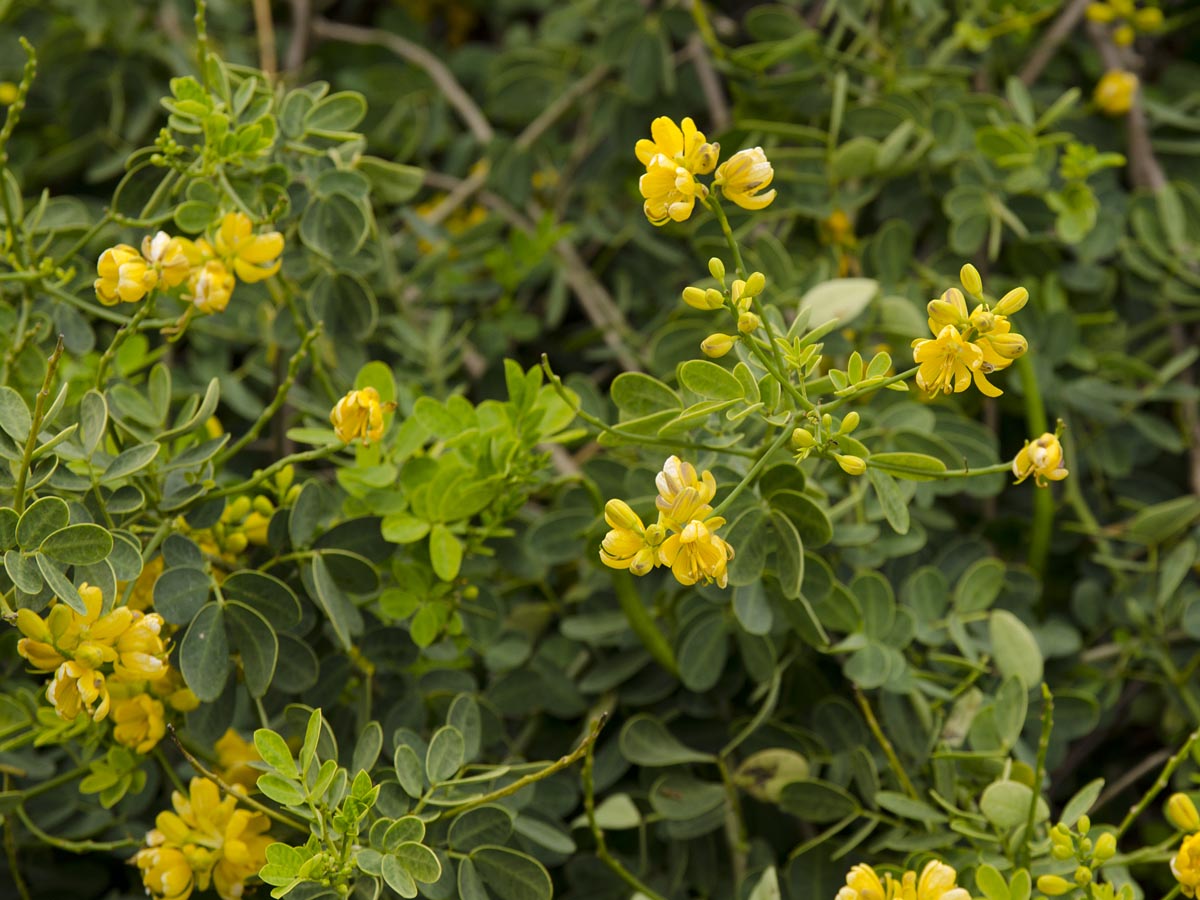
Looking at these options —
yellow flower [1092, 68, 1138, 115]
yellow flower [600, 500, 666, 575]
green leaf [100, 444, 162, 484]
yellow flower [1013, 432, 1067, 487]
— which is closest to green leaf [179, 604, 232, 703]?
green leaf [100, 444, 162, 484]

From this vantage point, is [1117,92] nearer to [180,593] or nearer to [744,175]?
[744,175]

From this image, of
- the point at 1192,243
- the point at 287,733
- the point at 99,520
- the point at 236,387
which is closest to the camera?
the point at 99,520

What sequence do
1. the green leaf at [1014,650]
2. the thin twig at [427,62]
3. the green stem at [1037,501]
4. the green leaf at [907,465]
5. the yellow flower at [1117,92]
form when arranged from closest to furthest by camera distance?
the green leaf at [907,465], the green leaf at [1014,650], the green stem at [1037,501], the yellow flower at [1117,92], the thin twig at [427,62]

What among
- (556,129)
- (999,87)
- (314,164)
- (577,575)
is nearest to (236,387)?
(314,164)

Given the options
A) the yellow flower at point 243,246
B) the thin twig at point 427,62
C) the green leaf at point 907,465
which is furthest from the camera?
the thin twig at point 427,62

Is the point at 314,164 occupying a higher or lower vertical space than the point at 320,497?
higher

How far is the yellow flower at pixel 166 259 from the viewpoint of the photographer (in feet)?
2.83

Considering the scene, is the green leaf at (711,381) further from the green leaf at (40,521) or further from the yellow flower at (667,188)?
the green leaf at (40,521)

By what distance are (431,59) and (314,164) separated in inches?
24.7

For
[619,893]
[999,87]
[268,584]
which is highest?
[999,87]

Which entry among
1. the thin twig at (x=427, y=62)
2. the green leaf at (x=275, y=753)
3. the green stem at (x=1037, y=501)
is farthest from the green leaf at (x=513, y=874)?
the thin twig at (x=427, y=62)

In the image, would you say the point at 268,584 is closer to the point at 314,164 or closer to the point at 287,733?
the point at 287,733

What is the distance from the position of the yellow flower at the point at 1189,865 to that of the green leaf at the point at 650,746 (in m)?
0.38

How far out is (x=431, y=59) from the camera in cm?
162
